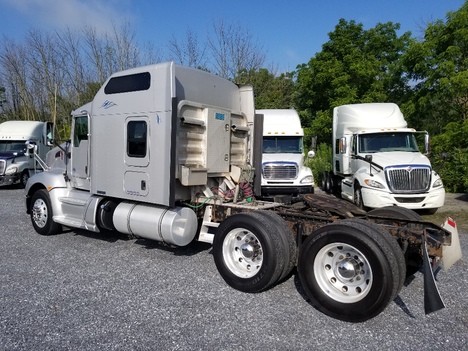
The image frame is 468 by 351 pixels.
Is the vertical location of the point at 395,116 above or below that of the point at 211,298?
above

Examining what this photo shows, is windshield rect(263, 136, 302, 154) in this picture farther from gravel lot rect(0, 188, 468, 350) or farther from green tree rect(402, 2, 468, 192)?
gravel lot rect(0, 188, 468, 350)

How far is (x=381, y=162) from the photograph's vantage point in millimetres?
11195

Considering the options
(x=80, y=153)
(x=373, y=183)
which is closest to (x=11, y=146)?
(x=80, y=153)

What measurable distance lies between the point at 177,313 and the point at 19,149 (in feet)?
55.4

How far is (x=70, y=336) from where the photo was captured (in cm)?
398

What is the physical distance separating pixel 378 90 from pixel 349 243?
19.9m

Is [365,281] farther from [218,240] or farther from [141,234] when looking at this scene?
[141,234]

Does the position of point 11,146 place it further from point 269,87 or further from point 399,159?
point 269,87

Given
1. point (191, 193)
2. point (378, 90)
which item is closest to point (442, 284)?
point (191, 193)

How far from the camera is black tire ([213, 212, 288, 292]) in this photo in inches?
190

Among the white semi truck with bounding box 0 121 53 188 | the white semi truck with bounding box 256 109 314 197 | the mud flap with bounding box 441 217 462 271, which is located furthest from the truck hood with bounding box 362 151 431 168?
the white semi truck with bounding box 0 121 53 188

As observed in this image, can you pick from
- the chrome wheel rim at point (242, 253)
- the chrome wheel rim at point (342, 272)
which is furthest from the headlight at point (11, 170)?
the chrome wheel rim at point (342, 272)

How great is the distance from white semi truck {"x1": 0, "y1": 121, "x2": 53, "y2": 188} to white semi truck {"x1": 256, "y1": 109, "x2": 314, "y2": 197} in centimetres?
921

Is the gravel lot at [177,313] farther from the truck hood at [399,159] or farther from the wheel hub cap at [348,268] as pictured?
the truck hood at [399,159]
